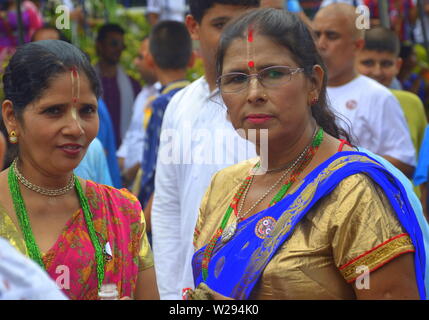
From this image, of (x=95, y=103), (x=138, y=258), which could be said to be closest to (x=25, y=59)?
(x=95, y=103)

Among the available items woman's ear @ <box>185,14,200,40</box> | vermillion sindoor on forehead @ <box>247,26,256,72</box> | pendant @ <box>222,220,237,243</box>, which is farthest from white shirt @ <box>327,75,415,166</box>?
pendant @ <box>222,220,237,243</box>

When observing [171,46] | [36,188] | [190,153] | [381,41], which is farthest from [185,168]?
[381,41]

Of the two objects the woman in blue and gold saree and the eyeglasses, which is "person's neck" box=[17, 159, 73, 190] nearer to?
the woman in blue and gold saree

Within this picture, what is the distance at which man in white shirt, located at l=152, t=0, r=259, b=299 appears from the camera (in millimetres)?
3773

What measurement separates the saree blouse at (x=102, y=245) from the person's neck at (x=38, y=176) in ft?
0.39

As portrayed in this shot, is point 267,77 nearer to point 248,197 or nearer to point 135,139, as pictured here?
point 248,197

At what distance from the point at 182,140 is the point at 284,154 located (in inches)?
43.0

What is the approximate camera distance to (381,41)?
6.11m

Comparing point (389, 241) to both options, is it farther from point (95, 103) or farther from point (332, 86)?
point (332, 86)

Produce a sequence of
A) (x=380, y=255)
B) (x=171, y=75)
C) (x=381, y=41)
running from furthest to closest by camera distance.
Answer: (x=381, y=41) < (x=171, y=75) < (x=380, y=255)

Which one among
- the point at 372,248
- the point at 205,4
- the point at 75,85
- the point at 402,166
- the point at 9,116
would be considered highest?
the point at 205,4

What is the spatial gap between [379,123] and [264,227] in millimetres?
2428

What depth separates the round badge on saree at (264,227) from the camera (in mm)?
2617

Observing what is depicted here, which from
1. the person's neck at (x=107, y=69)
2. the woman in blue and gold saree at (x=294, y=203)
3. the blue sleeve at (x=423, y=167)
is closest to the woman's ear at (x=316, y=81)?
the woman in blue and gold saree at (x=294, y=203)
